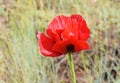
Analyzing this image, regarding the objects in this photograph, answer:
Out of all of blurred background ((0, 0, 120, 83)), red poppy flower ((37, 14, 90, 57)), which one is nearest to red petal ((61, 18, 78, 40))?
red poppy flower ((37, 14, 90, 57))

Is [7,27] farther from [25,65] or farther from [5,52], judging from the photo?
[25,65]

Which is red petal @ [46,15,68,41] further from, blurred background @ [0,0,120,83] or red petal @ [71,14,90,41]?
blurred background @ [0,0,120,83]

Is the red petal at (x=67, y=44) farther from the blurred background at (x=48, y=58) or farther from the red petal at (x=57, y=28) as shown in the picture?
the blurred background at (x=48, y=58)

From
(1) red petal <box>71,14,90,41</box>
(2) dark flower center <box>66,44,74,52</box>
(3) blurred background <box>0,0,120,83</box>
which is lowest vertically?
(3) blurred background <box>0,0,120,83</box>

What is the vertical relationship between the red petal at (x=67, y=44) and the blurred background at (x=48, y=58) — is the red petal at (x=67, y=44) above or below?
above

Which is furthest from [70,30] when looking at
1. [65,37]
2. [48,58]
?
[48,58]

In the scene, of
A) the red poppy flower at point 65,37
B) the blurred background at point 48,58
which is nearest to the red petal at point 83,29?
the red poppy flower at point 65,37
